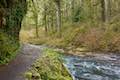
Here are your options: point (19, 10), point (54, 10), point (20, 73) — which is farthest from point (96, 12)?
point (20, 73)

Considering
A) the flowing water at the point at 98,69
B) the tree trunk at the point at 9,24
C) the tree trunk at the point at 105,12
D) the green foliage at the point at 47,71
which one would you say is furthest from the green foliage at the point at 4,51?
the tree trunk at the point at 105,12

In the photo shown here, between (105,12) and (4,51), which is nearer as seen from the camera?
(4,51)

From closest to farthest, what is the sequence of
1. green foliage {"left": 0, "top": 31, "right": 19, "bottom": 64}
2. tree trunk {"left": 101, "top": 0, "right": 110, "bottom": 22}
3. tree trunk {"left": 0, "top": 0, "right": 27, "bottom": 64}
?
green foliage {"left": 0, "top": 31, "right": 19, "bottom": 64} < tree trunk {"left": 0, "top": 0, "right": 27, "bottom": 64} < tree trunk {"left": 101, "top": 0, "right": 110, "bottom": 22}

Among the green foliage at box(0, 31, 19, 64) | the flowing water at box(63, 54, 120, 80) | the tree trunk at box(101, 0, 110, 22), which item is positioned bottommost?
the flowing water at box(63, 54, 120, 80)

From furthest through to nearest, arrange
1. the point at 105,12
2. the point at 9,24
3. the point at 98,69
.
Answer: the point at 105,12
the point at 98,69
the point at 9,24

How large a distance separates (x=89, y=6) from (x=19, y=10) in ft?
93.4

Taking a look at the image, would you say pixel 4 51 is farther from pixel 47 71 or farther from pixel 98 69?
pixel 98 69

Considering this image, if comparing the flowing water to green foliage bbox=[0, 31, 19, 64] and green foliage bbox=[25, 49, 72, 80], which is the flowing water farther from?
green foliage bbox=[0, 31, 19, 64]

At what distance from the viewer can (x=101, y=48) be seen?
29562 millimetres

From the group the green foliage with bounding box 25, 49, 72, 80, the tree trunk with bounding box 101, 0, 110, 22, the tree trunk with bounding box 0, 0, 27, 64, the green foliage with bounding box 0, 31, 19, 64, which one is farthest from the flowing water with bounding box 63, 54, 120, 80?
the tree trunk with bounding box 101, 0, 110, 22

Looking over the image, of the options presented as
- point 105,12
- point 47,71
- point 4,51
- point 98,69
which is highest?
point 105,12

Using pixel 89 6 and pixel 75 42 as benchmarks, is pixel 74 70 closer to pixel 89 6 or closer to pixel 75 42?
pixel 75 42

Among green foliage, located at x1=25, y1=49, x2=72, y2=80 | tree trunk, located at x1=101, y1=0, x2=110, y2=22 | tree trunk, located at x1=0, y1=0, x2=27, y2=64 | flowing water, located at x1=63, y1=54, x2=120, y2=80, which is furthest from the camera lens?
tree trunk, located at x1=101, y1=0, x2=110, y2=22

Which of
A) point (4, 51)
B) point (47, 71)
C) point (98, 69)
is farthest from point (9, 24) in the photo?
point (98, 69)
